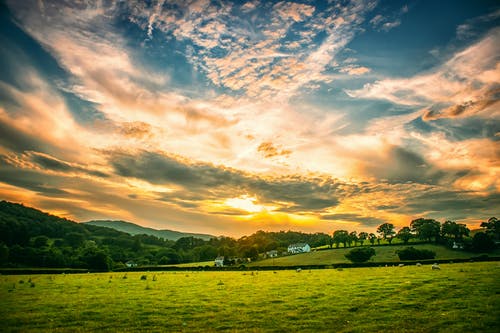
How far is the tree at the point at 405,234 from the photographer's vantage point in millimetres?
132000

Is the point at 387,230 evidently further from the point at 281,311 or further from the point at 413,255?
the point at 281,311

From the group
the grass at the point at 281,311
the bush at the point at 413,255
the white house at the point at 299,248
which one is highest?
Result: the grass at the point at 281,311

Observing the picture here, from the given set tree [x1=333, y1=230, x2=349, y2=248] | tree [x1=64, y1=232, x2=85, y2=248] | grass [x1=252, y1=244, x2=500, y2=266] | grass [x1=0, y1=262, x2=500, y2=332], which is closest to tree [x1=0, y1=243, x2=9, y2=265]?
grass [x1=252, y1=244, x2=500, y2=266]

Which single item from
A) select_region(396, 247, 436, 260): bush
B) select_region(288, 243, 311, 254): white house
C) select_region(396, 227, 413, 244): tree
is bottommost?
select_region(288, 243, 311, 254): white house

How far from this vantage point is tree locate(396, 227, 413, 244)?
132m

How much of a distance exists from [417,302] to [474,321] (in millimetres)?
5356

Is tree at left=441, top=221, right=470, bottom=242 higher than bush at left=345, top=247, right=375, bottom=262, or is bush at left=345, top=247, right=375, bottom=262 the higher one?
tree at left=441, top=221, right=470, bottom=242

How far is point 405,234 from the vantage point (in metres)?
133

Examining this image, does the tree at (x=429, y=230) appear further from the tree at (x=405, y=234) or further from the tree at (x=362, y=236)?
the tree at (x=362, y=236)

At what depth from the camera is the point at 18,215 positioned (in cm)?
19000

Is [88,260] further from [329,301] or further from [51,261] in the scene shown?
[329,301]

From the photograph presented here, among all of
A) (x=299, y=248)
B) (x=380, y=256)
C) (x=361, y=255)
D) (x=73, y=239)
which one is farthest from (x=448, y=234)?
(x=73, y=239)

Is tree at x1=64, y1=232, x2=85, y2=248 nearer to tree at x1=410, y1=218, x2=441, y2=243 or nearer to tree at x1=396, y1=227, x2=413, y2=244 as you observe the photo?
tree at x1=396, y1=227, x2=413, y2=244

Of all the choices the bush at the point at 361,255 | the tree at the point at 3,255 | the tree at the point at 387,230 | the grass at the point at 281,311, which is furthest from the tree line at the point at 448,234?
the tree at the point at 3,255
